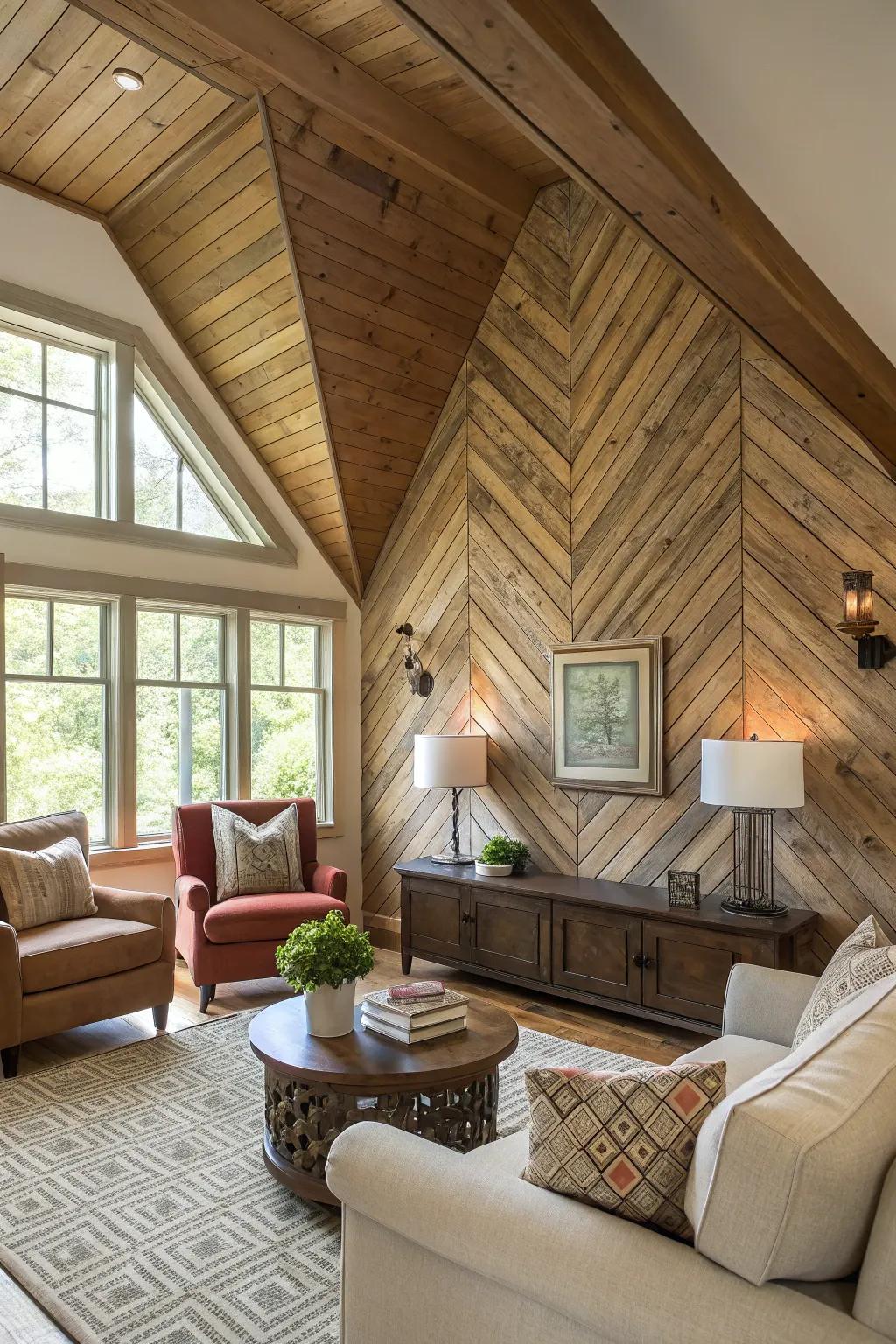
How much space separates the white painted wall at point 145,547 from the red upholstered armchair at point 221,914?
0.45 metres

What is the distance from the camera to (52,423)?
503 cm

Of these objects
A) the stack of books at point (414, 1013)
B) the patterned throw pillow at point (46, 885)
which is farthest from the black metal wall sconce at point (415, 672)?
the stack of books at point (414, 1013)

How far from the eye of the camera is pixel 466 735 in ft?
17.0

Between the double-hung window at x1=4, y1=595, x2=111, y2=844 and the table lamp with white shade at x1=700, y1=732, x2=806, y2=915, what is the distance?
318 centimetres

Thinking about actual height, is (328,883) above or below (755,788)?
below

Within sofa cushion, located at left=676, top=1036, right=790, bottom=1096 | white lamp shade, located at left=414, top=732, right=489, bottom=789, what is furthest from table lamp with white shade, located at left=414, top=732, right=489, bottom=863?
sofa cushion, located at left=676, top=1036, right=790, bottom=1096

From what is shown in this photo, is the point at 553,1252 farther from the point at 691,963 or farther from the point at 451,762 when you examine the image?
the point at 451,762

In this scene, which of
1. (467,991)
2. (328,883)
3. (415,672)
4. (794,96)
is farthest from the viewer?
(415,672)

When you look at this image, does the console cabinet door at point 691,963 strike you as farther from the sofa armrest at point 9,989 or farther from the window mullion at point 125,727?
the window mullion at point 125,727

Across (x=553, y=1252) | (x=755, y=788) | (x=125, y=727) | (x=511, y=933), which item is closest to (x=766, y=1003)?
(x=755, y=788)

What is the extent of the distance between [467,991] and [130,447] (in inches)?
137

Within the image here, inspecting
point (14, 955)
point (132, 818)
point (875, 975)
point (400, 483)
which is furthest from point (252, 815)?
point (875, 975)

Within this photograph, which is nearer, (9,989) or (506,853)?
(9,989)

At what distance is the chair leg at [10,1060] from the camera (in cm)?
356
